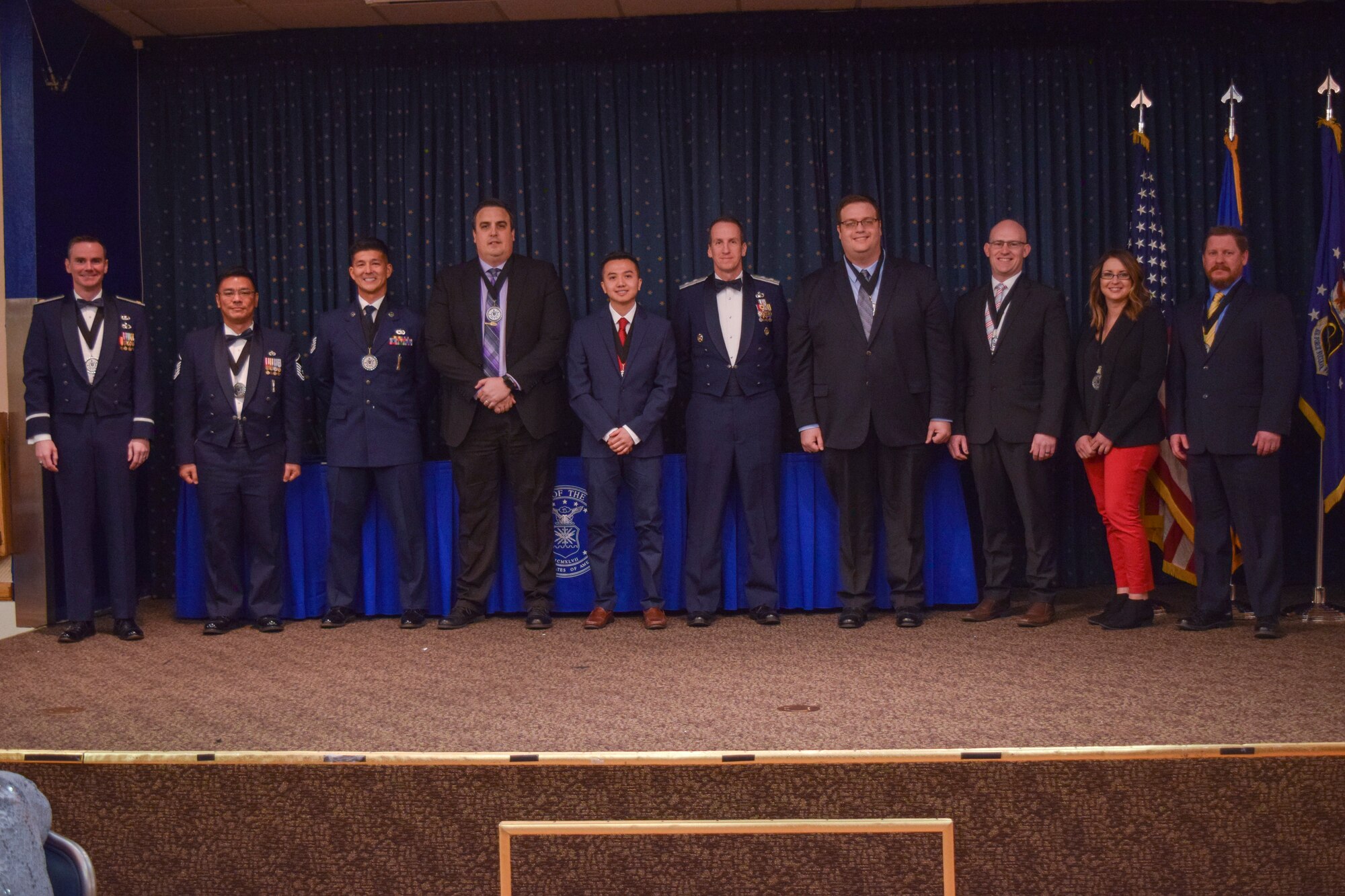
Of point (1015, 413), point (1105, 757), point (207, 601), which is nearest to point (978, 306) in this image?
point (1015, 413)

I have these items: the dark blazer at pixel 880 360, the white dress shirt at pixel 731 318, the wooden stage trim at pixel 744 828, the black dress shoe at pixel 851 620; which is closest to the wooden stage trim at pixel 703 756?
the wooden stage trim at pixel 744 828

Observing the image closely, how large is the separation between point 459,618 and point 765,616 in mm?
1323

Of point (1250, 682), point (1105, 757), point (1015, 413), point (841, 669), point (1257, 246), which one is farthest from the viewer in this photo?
point (1257, 246)

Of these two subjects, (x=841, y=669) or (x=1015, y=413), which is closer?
(x=841, y=669)

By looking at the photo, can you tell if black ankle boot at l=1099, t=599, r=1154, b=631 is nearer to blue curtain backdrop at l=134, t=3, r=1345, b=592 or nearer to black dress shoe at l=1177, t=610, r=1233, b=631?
black dress shoe at l=1177, t=610, r=1233, b=631

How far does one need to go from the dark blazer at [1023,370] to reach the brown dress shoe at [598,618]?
174 cm

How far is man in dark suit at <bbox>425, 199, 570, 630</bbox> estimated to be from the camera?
15.1ft

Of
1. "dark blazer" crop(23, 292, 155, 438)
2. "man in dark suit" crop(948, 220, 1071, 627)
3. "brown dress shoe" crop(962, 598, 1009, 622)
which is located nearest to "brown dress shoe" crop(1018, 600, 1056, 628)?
"man in dark suit" crop(948, 220, 1071, 627)

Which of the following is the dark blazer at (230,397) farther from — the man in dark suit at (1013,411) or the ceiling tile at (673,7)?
the man in dark suit at (1013,411)

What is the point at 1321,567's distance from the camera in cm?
447

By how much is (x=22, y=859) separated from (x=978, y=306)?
3995 millimetres

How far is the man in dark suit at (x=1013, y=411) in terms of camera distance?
445cm

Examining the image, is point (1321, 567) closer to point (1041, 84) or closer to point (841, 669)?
point (841, 669)

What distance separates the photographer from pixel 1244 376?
13.8 ft
